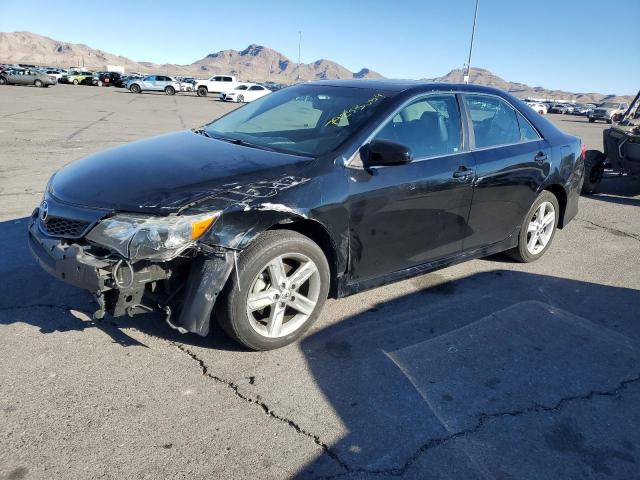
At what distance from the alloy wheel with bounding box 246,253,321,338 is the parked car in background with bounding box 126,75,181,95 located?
146 feet

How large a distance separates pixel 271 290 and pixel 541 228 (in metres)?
3.29

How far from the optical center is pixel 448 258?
167 inches

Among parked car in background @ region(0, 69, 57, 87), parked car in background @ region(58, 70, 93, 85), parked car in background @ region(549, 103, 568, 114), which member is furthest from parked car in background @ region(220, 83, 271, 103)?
parked car in background @ region(549, 103, 568, 114)

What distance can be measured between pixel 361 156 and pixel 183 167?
116 centimetres

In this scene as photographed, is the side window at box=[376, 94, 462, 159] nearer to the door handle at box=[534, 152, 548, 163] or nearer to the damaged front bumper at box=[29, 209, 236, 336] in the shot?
the door handle at box=[534, 152, 548, 163]

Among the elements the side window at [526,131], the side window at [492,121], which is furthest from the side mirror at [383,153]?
the side window at [526,131]

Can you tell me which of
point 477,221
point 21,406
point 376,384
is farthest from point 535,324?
point 21,406

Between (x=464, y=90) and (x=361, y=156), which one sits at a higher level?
(x=464, y=90)

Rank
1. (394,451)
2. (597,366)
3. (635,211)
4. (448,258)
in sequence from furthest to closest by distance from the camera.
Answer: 1. (635,211)
2. (448,258)
3. (597,366)
4. (394,451)

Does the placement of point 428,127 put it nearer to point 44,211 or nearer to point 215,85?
point 44,211

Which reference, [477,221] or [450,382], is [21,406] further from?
[477,221]

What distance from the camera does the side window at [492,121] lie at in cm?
432

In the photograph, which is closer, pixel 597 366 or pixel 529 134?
pixel 597 366

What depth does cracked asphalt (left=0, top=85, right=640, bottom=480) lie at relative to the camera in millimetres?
2396
